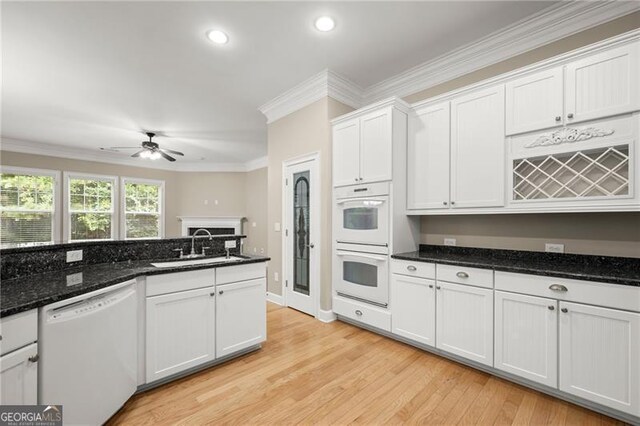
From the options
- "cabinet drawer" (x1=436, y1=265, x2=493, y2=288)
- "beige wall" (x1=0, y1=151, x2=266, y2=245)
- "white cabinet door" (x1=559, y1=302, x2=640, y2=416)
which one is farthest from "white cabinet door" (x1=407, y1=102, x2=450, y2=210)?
"beige wall" (x1=0, y1=151, x2=266, y2=245)

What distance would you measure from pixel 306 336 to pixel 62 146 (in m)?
7.26

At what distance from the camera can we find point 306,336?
2.91 m

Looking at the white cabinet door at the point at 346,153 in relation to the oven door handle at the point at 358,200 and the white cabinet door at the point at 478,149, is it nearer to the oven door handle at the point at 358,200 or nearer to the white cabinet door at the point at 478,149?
the oven door handle at the point at 358,200

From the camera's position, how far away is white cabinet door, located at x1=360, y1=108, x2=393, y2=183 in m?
2.82

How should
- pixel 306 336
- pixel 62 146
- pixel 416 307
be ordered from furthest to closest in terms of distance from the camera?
pixel 62 146 → pixel 306 336 → pixel 416 307

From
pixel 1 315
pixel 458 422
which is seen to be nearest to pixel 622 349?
pixel 458 422

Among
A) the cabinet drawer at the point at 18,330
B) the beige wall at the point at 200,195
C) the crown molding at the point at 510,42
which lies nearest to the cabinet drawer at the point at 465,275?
the crown molding at the point at 510,42

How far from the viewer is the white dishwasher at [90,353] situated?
4.33 feet

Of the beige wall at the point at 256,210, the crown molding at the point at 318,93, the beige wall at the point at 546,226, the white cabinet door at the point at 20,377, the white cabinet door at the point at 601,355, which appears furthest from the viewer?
the beige wall at the point at 256,210

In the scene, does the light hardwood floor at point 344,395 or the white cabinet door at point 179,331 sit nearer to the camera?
the light hardwood floor at point 344,395

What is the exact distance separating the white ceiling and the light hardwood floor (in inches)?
117

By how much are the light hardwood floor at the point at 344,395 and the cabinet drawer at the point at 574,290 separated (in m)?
0.73

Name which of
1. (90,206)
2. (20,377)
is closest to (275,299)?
(20,377)

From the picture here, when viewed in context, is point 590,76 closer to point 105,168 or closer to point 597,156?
point 597,156
